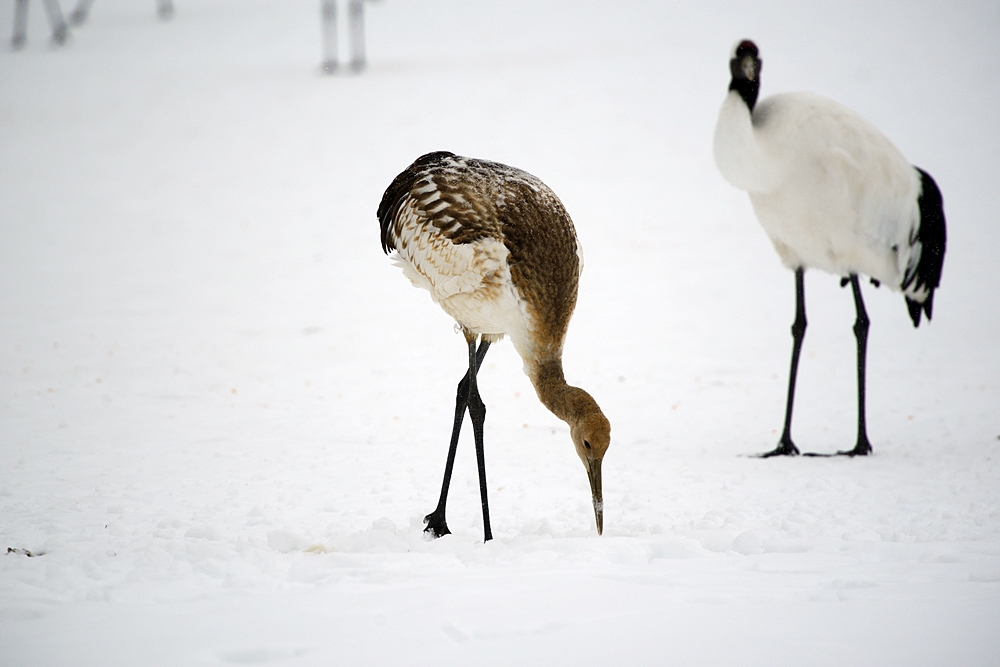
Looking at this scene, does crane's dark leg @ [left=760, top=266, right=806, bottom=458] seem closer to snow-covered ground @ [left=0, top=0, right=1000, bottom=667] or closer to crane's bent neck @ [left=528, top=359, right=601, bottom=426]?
snow-covered ground @ [left=0, top=0, right=1000, bottom=667]

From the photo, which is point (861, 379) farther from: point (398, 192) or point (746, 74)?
point (398, 192)

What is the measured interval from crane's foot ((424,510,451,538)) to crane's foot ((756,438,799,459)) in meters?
2.10

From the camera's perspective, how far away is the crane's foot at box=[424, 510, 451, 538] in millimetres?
3555

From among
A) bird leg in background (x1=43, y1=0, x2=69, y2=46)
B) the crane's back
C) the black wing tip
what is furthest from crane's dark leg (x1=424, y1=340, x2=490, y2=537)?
bird leg in background (x1=43, y1=0, x2=69, y2=46)

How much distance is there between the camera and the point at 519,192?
349 cm

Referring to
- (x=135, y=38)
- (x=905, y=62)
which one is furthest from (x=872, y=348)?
(x=135, y=38)

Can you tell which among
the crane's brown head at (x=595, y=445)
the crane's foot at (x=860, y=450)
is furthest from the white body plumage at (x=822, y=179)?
the crane's brown head at (x=595, y=445)

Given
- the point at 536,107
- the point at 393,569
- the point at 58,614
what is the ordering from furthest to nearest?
the point at 536,107 < the point at 393,569 < the point at 58,614

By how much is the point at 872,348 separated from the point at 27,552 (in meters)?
6.42

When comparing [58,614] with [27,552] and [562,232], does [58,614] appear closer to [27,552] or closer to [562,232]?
[27,552]

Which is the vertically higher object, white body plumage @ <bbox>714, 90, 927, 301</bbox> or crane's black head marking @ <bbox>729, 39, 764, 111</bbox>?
crane's black head marking @ <bbox>729, 39, 764, 111</bbox>

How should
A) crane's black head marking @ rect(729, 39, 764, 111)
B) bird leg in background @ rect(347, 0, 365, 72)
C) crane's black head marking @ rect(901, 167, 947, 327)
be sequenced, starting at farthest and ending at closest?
bird leg in background @ rect(347, 0, 365, 72), crane's black head marking @ rect(901, 167, 947, 327), crane's black head marking @ rect(729, 39, 764, 111)

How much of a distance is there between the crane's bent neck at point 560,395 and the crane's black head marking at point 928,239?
2.93 meters

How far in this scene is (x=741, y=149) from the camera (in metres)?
5.05
